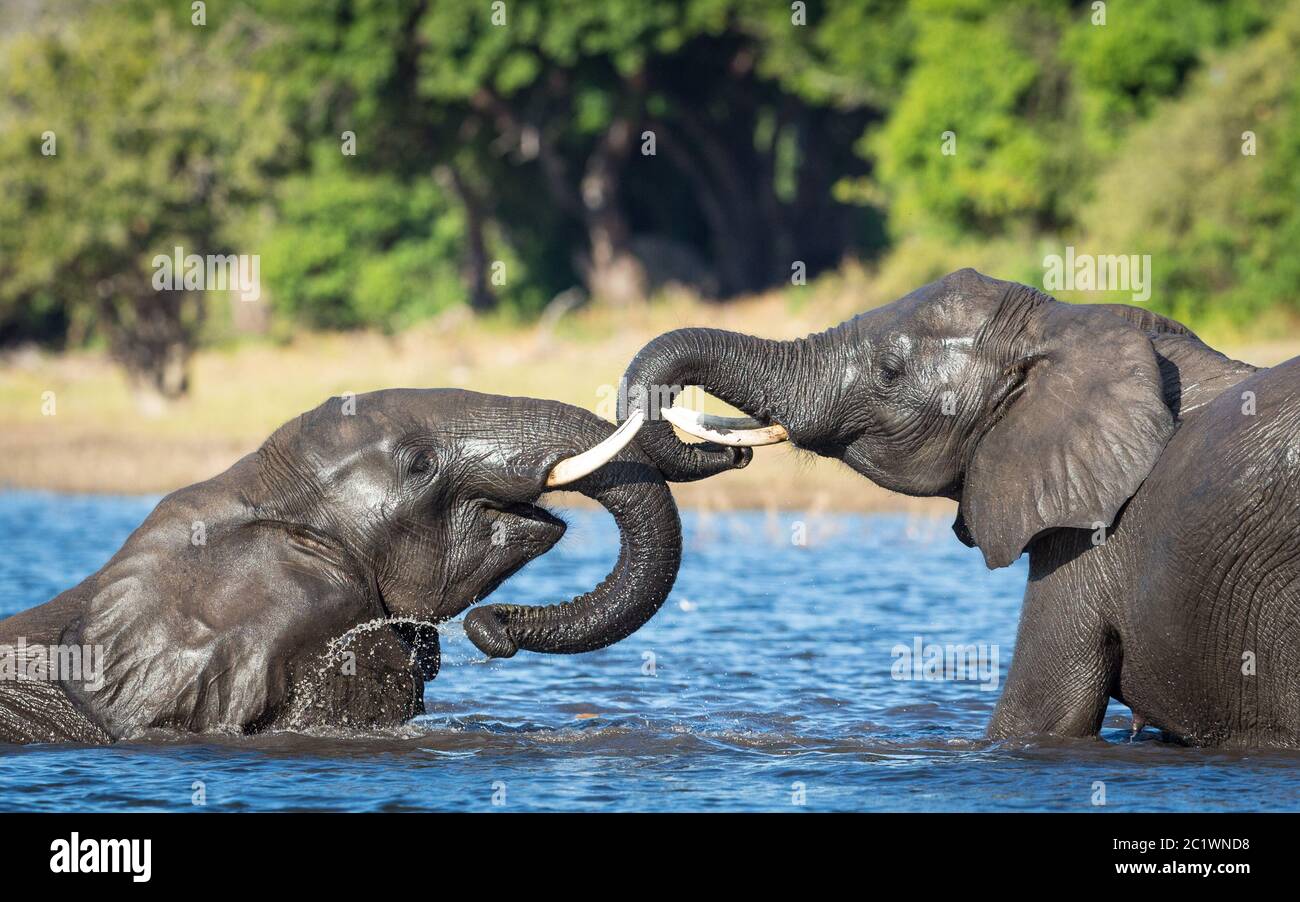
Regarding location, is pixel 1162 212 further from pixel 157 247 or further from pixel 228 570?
pixel 228 570

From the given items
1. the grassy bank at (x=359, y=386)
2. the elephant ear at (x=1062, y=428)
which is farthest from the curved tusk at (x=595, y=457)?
the grassy bank at (x=359, y=386)

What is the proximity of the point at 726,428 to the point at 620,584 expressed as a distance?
Result: 83 centimetres

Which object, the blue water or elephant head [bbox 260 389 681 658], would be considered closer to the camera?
the blue water

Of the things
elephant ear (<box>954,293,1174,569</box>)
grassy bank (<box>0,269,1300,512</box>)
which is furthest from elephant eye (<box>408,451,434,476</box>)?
grassy bank (<box>0,269,1300,512</box>)

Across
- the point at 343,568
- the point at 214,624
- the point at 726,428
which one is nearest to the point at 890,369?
the point at 726,428

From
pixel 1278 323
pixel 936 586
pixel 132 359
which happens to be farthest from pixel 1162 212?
pixel 132 359

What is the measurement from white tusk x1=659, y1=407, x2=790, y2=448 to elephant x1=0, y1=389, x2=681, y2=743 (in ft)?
1.33

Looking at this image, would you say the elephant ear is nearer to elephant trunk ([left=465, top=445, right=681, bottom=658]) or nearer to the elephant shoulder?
elephant trunk ([left=465, top=445, right=681, bottom=658])

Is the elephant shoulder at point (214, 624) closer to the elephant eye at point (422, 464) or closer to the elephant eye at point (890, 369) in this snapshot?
the elephant eye at point (422, 464)

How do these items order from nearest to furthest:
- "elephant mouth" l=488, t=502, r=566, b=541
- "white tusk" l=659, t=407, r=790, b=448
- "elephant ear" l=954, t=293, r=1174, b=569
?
"elephant ear" l=954, t=293, r=1174, b=569 → "white tusk" l=659, t=407, r=790, b=448 → "elephant mouth" l=488, t=502, r=566, b=541

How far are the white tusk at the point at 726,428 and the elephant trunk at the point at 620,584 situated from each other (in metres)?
0.34

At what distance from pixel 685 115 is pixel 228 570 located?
1644 inches

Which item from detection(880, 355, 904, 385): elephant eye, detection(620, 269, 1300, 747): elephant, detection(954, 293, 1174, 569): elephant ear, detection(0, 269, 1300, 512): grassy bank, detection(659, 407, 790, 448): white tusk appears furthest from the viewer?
detection(0, 269, 1300, 512): grassy bank

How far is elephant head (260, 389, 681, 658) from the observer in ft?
25.6
